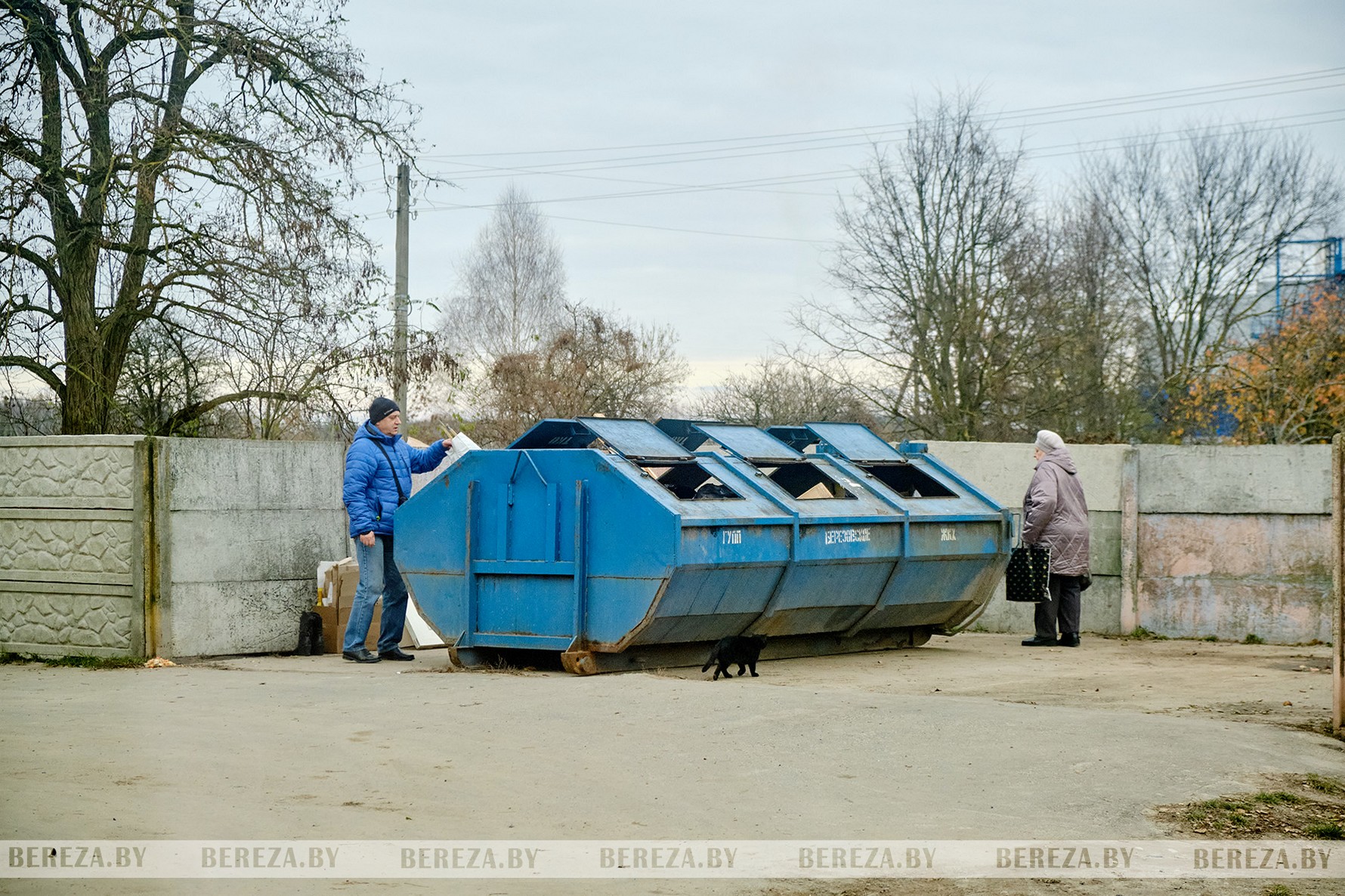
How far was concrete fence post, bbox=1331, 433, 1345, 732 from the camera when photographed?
686cm

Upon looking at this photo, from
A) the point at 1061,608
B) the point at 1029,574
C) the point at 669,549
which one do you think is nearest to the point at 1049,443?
the point at 1029,574

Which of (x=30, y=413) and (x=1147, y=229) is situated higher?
(x=1147, y=229)

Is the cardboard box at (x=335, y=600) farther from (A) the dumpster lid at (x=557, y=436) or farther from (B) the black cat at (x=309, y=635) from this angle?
(A) the dumpster lid at (x=557, y=436)

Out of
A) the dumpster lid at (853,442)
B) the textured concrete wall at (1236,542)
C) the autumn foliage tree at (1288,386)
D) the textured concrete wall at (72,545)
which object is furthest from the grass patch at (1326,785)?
the autumn foliage tree at (1288,386)

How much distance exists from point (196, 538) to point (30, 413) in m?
4.64

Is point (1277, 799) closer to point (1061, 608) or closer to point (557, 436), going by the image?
point (557, 436)

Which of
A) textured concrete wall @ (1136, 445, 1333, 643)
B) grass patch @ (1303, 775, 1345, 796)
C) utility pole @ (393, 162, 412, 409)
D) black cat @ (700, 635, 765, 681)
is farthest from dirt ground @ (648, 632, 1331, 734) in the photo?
utility pole @ (393, 162, 412, 409)

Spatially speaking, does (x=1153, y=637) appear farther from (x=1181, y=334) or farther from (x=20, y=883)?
(x=1181, y=334)

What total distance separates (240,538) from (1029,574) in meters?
6.13

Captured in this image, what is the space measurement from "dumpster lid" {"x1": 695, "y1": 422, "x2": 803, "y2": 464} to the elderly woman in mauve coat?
2230mm

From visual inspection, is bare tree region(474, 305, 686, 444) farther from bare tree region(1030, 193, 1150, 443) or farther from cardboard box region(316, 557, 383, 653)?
cardboard box region(316, 557, 383, 653)

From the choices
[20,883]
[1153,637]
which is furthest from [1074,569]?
[20,883]

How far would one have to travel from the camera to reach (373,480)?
1018cm

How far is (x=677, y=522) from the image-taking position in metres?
8.49
